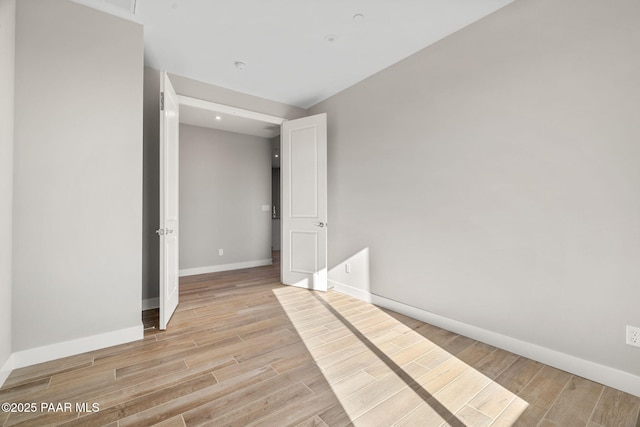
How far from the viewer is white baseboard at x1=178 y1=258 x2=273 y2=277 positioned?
4.82 m

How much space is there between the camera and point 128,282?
240 cm

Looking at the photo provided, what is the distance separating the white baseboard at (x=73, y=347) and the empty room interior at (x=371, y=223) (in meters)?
0.01

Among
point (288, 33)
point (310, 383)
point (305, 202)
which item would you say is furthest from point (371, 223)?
point (288, 33)

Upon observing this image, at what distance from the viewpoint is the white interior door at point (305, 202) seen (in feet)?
12.5

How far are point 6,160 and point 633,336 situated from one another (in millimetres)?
4261

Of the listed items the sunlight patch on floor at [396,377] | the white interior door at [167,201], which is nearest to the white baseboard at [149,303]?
the white interior door at [167,201]

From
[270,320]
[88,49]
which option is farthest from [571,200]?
[88,49]

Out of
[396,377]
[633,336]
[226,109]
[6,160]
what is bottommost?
[396,377]

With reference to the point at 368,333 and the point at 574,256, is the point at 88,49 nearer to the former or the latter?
the point at 368,333

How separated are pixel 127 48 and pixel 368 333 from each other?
11.0 ft

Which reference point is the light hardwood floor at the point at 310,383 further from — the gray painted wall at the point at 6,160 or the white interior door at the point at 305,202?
the white interior door at the point at 305,202

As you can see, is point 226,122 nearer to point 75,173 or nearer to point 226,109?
point 226,109

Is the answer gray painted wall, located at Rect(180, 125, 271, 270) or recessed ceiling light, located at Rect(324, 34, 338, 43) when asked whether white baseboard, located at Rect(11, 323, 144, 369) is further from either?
recessed ceiling light, located at Rect(324, 34, 338, 43)

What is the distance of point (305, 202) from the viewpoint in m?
3.99
